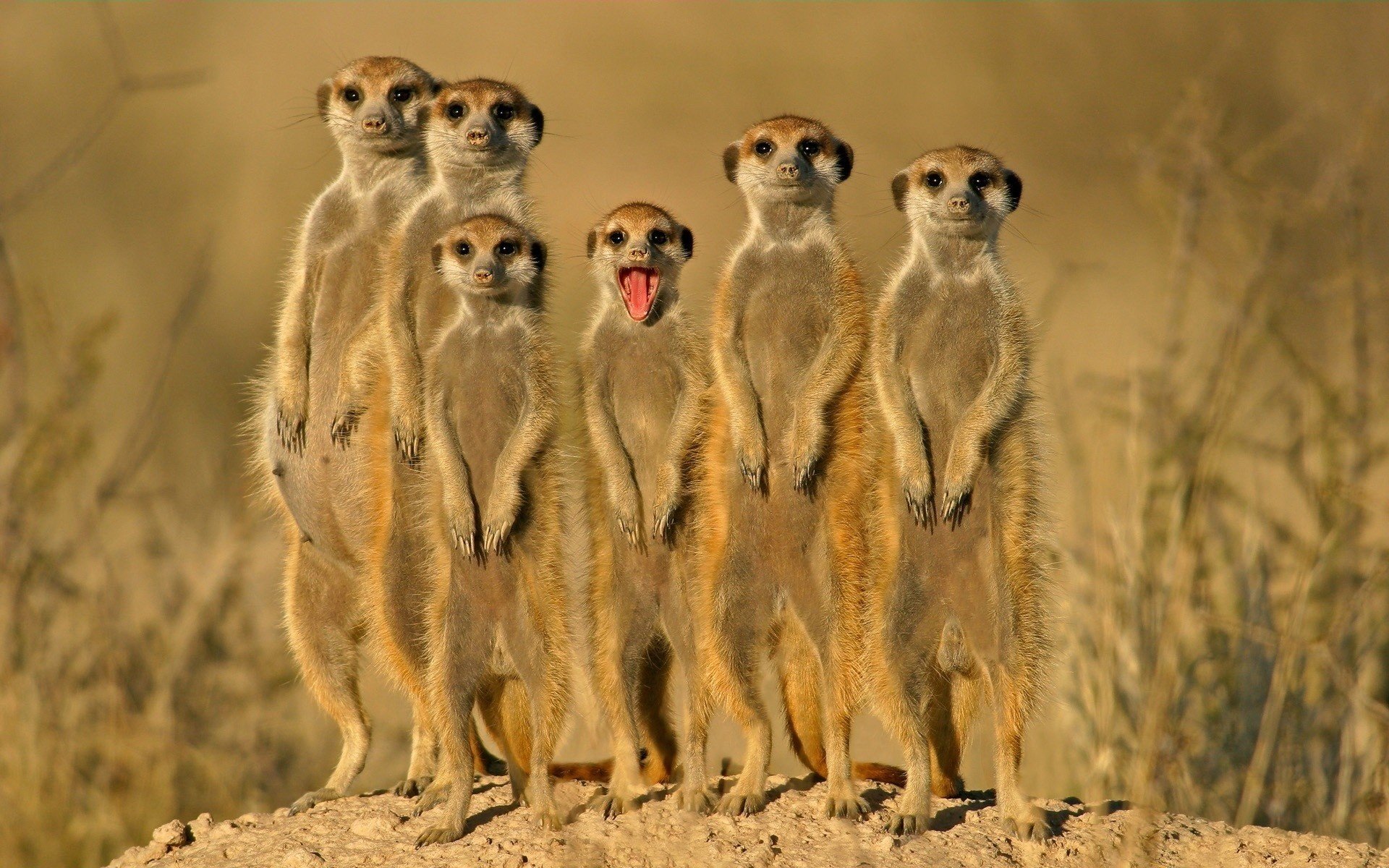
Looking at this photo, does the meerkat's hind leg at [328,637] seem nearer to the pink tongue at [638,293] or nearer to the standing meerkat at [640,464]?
the standing meerkat at [640,464]

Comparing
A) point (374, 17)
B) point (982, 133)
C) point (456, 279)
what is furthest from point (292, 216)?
point (456, 279)

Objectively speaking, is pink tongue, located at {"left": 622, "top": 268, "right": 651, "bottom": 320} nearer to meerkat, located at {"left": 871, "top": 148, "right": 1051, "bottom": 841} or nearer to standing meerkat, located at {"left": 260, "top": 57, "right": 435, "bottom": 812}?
meerkat, located at {"left": 871, "top": 148, "right": 1051, "bottom": 841}

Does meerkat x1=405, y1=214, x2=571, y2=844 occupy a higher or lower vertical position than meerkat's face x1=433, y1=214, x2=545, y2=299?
lower

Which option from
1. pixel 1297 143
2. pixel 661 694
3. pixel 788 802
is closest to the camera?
pixel 788 802

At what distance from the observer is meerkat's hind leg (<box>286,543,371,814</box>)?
4.63 meters

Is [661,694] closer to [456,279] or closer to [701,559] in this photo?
[701,559]

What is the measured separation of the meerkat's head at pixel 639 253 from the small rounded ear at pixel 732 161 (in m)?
0.25

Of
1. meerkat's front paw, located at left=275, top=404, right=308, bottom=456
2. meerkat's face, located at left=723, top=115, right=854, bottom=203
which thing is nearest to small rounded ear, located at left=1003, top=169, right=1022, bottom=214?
meerkat's face, located at left=723, top=115, right=854, bottom=203

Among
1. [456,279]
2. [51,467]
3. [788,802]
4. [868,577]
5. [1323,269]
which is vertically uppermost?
[1323,269]

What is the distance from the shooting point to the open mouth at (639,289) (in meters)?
4.43

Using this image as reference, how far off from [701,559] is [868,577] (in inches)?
18.3

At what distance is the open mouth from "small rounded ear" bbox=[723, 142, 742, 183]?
1.31ft

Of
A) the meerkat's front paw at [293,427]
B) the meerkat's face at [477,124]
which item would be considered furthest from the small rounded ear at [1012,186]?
the meerkat's front paw at [293,427]

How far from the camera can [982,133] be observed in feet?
47.8
